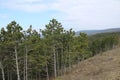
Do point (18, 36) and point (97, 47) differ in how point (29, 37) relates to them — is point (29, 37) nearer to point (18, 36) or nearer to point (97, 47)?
point (18, 36)

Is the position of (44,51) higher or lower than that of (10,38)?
lower

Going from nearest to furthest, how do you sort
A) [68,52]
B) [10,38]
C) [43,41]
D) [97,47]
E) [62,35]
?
[10,38] → [43,41] → [62,35] → [68,52] → [97,47]

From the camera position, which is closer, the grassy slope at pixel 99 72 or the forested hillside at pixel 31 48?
the grassy slope at pixel 99 72

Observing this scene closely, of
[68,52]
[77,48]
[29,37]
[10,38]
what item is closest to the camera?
[10,38]

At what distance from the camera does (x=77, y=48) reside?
60.2 m

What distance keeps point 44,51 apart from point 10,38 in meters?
13.3

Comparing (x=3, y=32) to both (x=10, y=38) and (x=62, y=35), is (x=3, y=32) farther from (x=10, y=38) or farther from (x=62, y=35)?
(x=62, y=35)

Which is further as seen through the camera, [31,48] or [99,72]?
[31,48]

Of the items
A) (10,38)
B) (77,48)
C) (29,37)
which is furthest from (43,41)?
(77,48)

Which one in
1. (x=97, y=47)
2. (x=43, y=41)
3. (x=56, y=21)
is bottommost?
(x=97, y=47)

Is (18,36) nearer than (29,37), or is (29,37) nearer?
(18,36)

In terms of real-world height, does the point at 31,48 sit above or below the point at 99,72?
above

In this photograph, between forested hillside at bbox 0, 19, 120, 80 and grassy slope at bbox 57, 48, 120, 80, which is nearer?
grassy slope at bbox 57, 48, 120, 80

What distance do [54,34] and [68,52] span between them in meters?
10.3
